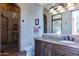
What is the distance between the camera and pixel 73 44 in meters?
1.71

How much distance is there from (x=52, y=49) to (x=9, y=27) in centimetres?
60

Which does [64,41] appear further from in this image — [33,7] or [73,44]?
[33,7]

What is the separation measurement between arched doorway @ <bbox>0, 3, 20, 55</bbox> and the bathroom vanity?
274 millimetres

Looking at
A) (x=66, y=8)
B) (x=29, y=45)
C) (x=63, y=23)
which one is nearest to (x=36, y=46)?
(x=29, y=45)

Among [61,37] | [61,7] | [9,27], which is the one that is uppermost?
[61,7]

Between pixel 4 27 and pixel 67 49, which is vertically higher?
pixel 4 27

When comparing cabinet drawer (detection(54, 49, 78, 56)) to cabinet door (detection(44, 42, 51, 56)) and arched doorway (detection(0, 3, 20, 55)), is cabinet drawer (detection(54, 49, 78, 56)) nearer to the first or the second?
cabinet door (detection(44, 42, 51, 56))

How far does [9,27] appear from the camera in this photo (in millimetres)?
1853

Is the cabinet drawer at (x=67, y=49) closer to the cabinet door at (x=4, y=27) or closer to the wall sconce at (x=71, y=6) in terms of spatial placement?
the wall sconce at (x=71, y=6)

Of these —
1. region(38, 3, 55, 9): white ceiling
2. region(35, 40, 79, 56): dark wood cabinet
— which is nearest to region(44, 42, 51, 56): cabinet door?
region(35, 40, 79, 56): dark wood cabinet

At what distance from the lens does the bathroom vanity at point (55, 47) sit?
1.68 m

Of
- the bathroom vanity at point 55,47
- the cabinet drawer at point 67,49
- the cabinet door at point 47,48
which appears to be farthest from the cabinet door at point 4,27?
the cabinet drawer at point 67,49

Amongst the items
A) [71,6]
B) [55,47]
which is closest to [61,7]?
[71,6]

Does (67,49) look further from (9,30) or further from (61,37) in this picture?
(9,30)
